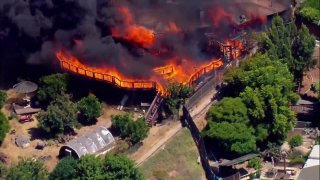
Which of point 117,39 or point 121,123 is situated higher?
point 117,39

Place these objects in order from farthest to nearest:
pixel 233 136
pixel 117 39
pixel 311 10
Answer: pixel 311 10
pixel 117 39
pixel 233 136

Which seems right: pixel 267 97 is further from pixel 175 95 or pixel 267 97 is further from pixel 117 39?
pixel 117 39

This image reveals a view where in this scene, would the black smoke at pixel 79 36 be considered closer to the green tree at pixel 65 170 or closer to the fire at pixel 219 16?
the fire at pixel 219 16

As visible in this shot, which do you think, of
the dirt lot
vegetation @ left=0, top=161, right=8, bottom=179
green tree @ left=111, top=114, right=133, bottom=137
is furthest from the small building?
vegetation @ left=0, top=161, right=8, bottom=179

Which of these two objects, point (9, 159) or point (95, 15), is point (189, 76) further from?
point (9, 159)

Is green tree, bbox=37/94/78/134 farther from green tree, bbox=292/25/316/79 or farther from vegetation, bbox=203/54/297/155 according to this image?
green tree, bbox=292/25/316/79

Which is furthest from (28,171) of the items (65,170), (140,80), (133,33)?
(133,33)

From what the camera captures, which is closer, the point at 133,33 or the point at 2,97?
the point at 2,97
